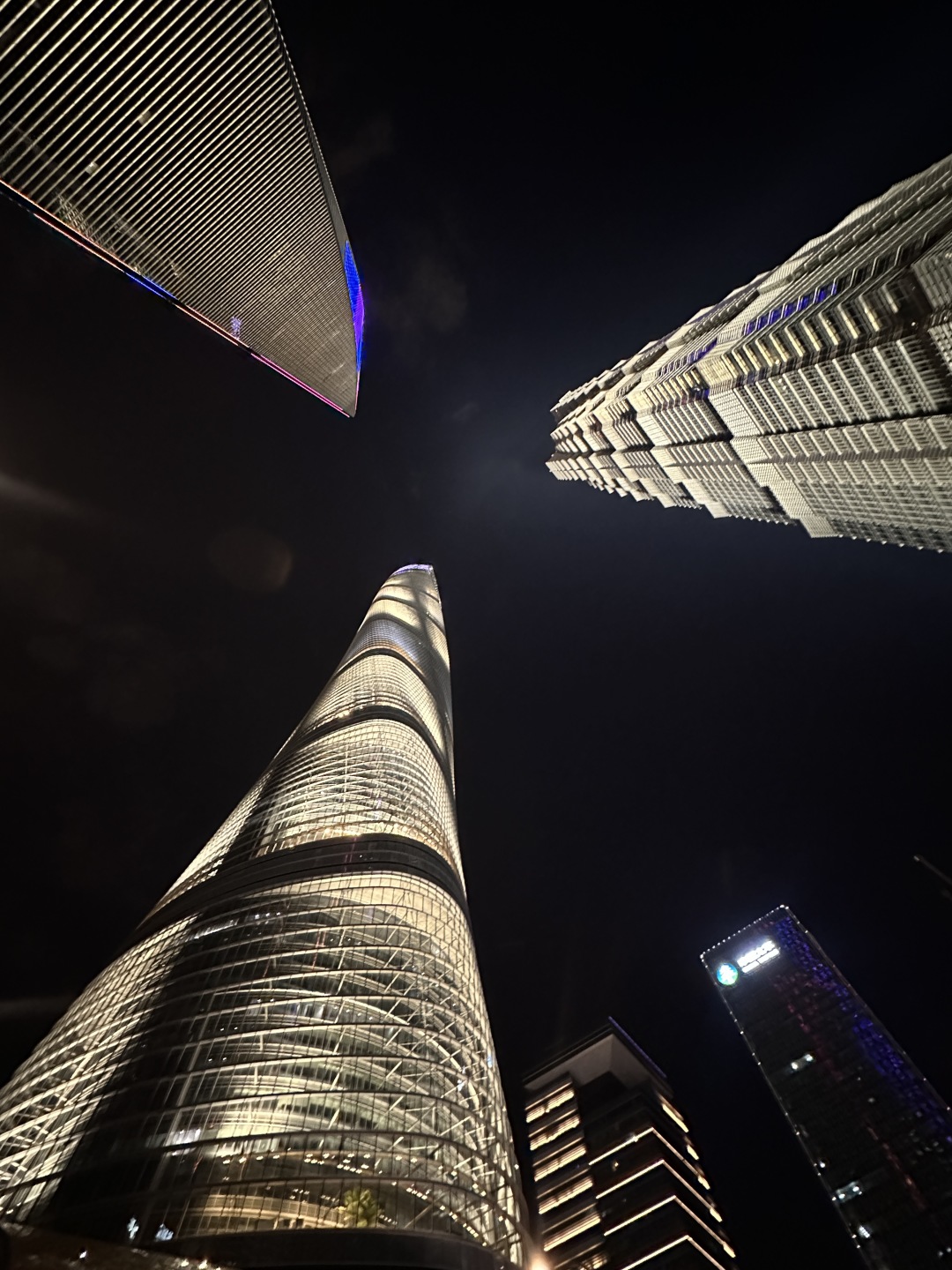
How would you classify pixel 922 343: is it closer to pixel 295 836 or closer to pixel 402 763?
pixel 402 763

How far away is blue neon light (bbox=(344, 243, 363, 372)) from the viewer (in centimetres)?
6681

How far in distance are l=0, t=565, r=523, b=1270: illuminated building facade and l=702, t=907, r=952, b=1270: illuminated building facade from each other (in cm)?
9229

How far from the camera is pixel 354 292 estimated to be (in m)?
75.8

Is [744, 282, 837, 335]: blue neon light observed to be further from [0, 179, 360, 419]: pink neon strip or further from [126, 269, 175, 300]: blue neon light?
[126, 269, 175, 300]: blue neon light

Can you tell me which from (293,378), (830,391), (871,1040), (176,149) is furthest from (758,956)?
(176,149)

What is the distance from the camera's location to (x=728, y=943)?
16000cm

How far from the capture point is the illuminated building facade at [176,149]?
3822 centimetres

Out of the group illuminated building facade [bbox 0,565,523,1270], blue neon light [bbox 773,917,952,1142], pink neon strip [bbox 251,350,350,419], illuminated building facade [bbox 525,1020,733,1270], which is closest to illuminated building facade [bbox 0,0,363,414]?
pink neon strip [bbox 251,350,350,419]

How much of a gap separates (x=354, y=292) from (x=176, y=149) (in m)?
31.0

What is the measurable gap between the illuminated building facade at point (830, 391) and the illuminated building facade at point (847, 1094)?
8589cm

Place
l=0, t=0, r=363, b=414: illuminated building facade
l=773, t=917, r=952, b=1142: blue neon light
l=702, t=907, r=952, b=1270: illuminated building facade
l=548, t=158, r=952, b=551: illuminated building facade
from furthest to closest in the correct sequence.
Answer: l=773, t=917, r=952, b=1142: blue neon light
l=702, t=907, r=952, b=1270: illuminated building facade
l=548, t=158, r=952, b=551: illuminated building facade
l=0, t=0, r=363, b=414: illuminated building facade

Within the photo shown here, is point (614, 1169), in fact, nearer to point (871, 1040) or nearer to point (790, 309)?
point (871, 1040)

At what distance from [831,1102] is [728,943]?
41328mm

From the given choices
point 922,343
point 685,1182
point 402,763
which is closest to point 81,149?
point 402,763
